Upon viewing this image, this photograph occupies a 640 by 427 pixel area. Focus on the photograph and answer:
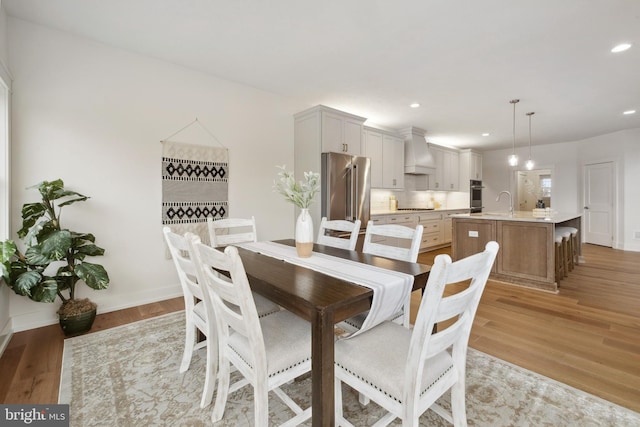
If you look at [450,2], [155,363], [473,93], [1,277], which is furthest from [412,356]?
[473,93]

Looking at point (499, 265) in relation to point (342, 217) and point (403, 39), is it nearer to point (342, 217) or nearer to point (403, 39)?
point (342, 217)

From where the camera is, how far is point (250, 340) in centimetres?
125

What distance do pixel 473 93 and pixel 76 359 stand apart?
17.1 ft

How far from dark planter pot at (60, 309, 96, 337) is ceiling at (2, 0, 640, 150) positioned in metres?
2.57

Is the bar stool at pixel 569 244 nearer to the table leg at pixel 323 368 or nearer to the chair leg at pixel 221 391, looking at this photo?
the table leg at pixel 323 368

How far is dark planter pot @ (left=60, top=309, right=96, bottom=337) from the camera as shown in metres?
2.44

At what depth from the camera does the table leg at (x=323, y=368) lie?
1.17 meters

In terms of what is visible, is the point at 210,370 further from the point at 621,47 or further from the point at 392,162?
the point at 392,162

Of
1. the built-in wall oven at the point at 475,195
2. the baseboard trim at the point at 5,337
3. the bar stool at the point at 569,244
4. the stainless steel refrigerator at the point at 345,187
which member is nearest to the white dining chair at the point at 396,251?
the stainless steel refrigerator at the point at 345,187

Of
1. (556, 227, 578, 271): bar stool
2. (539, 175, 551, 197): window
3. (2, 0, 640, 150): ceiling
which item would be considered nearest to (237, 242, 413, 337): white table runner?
(2, 0, 640, 150): ceiling

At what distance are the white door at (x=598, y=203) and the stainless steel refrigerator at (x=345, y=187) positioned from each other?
6164mm

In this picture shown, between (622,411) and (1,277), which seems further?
(1,277)

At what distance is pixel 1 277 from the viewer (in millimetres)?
2305

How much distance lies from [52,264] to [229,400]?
230 centimetres
